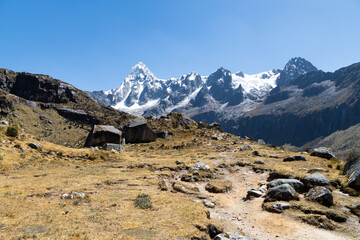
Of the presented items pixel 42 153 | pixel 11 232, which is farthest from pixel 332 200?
pixel 42 153

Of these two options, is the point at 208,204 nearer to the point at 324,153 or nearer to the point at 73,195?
the point at 73,195

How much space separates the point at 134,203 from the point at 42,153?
23.3m

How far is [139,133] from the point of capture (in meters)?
62.9

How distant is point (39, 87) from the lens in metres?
170

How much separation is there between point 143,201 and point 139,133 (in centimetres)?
4794

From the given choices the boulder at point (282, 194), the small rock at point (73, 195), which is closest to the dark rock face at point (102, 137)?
the small rock at point (73, 195)

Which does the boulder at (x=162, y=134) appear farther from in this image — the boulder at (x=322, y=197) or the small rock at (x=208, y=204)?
the boulder at (x=322, y=197)

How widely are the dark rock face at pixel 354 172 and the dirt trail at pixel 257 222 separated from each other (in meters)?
8.17

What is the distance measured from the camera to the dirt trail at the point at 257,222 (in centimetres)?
1314

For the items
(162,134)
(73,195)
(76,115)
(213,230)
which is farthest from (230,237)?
(76,115)

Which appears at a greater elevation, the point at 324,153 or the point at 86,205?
the point at 324,153

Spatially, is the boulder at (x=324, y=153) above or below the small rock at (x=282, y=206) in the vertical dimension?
above

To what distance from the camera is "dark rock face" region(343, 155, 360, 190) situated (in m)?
18.8

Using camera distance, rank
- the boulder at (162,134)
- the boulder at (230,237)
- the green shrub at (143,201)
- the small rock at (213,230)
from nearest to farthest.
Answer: the boulder at (230,237) < the small rock at (213,230) < the green shrub at (143,201) < the boulder at (162,134)
